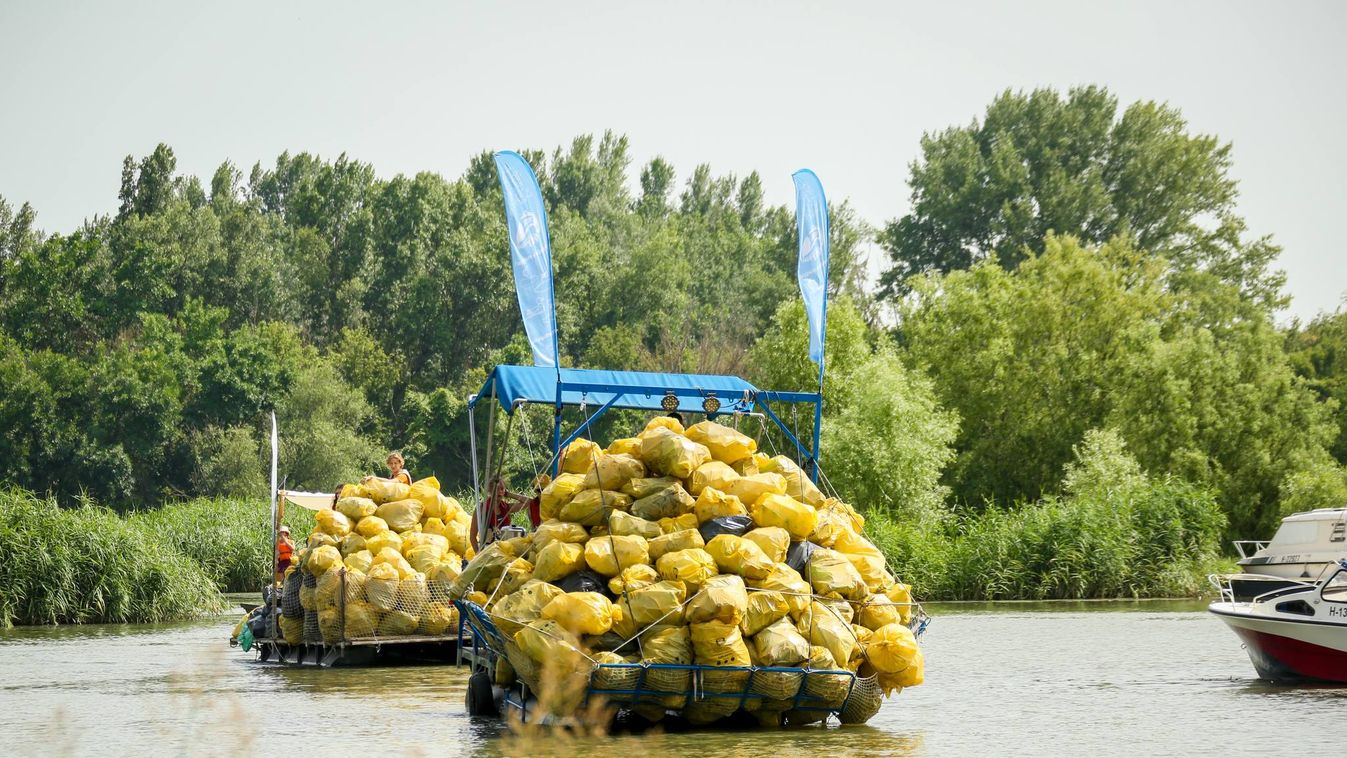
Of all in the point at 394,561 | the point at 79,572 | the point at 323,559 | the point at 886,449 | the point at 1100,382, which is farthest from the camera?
the point at 1100,382

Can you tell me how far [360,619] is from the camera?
2038 centimetres

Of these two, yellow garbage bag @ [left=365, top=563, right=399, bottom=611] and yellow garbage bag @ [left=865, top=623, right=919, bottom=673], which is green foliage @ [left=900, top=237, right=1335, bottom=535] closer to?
yellow garbage bag @ [left=365, top=563, right=399, bottom=611]

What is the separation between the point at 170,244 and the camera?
83.3 meters

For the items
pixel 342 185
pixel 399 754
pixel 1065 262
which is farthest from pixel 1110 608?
pixel 342 185

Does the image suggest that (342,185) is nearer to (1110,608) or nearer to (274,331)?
(274,331)

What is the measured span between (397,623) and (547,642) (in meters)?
8.63

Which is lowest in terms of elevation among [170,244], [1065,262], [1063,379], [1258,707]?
[1258,707]

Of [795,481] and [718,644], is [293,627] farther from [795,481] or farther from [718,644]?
[718,644]

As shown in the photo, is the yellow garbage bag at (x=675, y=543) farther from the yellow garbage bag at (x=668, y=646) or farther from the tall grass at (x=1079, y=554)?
the tall grass at (x=1079, y=554)

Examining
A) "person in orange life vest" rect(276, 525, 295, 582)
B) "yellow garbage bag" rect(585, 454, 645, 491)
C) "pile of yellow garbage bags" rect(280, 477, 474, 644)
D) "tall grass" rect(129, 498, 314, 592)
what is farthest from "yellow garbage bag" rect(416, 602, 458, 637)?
"tall grass" rect(129, 498, 314, 592)

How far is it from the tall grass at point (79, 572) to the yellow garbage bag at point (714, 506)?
20.5 meters

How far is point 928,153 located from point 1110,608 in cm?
5147

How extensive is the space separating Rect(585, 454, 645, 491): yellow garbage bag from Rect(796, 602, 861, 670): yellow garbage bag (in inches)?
79.5

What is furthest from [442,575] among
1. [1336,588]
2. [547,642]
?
[1336,588]
